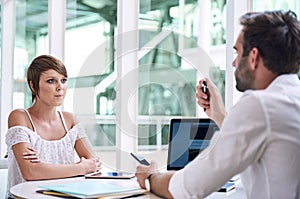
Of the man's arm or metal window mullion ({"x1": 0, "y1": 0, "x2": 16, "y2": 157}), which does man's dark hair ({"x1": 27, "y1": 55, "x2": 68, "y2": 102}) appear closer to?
the man's arm

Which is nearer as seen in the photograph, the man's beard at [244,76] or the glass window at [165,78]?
the man's beard at [244,76]

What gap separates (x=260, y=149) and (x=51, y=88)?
1.48 m

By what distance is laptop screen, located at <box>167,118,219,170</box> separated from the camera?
6.63 feet

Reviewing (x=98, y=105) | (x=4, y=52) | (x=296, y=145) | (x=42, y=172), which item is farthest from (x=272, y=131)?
(x=4, y=52)

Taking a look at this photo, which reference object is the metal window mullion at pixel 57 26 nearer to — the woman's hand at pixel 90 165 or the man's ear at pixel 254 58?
the woman's hand at pixel 90 165

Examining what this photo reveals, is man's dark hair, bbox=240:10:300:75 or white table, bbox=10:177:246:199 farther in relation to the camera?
white table, bbox=10:177:246:199

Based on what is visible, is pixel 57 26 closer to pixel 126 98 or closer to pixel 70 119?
pixel 70 119

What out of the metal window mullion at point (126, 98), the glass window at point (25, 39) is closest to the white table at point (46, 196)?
the metal window mullion at point (126, 98)

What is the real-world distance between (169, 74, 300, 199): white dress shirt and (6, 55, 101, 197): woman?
1.04 meters

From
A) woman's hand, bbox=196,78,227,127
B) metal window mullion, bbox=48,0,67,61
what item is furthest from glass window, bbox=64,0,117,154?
metal window mullion, bbox=48,0,67,61

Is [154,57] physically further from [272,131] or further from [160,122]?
[272,131]

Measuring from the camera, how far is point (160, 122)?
205 centimetres

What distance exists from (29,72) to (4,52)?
216cm

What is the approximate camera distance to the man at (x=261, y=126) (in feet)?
3.87
